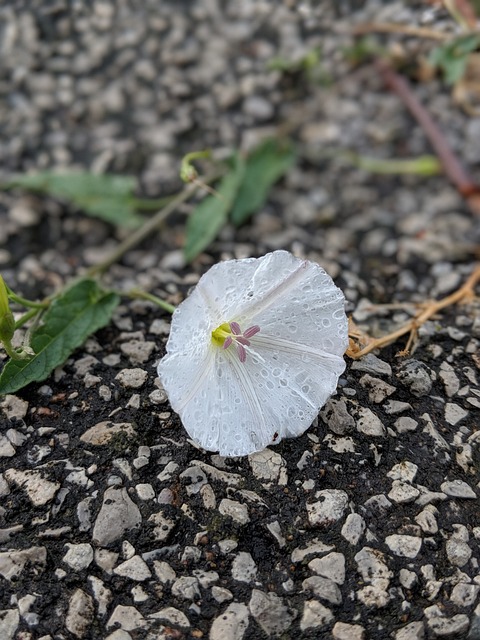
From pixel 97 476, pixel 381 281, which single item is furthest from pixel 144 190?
A: pixel 97 476

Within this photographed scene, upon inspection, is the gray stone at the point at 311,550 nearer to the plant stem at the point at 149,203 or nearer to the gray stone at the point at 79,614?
the gray stone at the point at 79,614

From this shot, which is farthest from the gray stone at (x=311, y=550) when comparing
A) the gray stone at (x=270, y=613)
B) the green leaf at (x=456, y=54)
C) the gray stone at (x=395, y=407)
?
the green leaf at (x=456, y=54)

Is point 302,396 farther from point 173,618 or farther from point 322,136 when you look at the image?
point 322,136

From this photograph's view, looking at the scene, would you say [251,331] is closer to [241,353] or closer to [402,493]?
[241,353]

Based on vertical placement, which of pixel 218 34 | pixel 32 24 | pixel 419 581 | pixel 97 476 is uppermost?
pixel 32 24

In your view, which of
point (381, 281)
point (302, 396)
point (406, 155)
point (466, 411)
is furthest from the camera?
point (406, 155)

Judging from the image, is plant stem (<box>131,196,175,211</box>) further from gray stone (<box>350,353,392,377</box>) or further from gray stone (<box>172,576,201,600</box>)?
gray stone (<box>172,576,201,600</box>)
